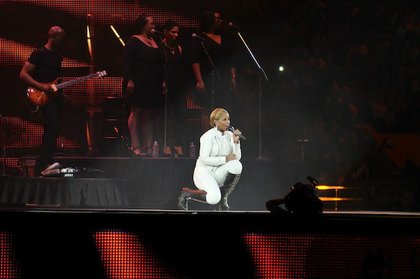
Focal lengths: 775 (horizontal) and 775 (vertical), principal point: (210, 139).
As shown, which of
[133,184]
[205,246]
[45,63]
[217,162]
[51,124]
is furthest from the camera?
[51,124]

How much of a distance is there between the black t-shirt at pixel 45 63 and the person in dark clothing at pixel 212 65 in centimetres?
167

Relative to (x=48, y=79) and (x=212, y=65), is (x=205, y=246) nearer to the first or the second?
(x=212, y=65)

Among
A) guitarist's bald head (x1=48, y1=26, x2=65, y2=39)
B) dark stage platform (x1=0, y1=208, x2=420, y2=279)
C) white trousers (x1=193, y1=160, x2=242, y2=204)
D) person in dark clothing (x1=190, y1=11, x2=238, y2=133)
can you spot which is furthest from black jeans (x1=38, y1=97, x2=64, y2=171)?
dark stage platform (x1=0, y1=208, x2=420, y2=279)

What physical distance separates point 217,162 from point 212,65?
164 cm

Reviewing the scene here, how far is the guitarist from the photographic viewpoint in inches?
370

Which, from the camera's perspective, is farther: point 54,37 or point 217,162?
point 54,37

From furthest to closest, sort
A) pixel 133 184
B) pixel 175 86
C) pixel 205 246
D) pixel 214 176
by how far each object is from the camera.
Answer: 1. pixel 175 86
2. pixel 133 184
3. pixel 214 176
4. pixel 205 246

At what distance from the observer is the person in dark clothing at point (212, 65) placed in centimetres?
952

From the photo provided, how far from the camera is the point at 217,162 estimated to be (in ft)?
27.1

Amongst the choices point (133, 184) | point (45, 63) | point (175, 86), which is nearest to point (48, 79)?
point (45, 63)

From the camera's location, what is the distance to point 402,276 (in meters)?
4.24

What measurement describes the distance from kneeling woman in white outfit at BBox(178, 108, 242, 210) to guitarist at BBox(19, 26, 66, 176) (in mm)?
1991

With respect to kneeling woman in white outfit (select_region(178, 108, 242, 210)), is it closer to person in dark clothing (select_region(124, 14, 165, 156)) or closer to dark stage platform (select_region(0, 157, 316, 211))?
dark stage platform (select_region(0, 157, 316, 211))

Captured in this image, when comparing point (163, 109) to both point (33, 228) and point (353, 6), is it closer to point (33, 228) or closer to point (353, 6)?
point (353, 6)
